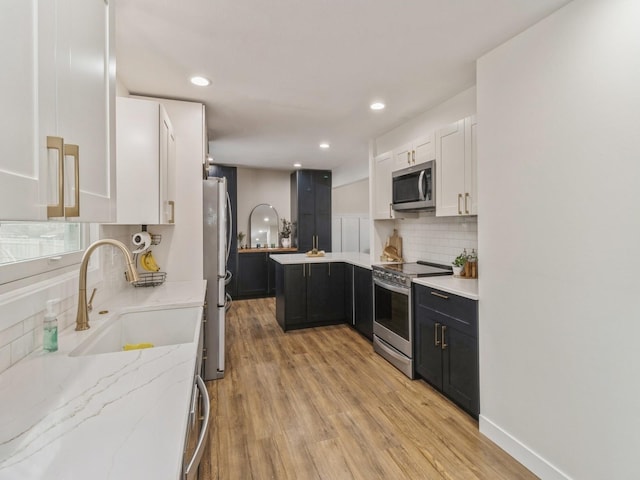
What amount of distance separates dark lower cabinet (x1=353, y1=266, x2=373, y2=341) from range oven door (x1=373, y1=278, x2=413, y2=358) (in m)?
0.17

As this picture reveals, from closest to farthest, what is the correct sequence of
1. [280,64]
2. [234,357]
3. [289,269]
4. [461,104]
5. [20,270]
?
[20,270], [280,64], [461,104], [234,357], [289,269]

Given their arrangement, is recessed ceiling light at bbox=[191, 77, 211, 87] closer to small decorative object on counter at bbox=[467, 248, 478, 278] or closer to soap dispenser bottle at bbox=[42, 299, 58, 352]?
soap dispenser bottle at bbox=[42, 299, 58, 352]

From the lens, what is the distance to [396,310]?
9.80ft

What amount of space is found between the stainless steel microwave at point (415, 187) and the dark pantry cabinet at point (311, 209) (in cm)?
294

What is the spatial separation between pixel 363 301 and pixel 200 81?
8.97ft

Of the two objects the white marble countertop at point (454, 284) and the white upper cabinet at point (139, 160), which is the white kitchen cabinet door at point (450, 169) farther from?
the white upper cabinet at point (139, 160)

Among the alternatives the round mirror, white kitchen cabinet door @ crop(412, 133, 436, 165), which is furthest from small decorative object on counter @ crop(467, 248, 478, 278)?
the round mirror

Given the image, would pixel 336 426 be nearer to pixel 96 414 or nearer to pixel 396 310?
pixel 396 310

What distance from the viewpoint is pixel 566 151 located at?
158 cm

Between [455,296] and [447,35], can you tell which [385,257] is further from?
[447,35]

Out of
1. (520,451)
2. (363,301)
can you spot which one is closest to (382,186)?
(363,301)

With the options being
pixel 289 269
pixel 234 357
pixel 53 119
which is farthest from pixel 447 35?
pixel 234 357

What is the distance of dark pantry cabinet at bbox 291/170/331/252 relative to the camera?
6.12 metres

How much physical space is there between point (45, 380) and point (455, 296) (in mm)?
2238
